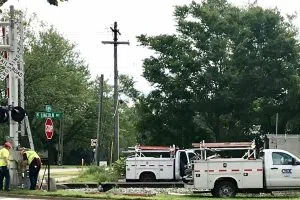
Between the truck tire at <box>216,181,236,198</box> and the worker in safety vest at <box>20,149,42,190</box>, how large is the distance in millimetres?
6629

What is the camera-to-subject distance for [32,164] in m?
21.6

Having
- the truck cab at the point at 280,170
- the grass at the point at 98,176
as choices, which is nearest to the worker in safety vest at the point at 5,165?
the truck cab at the point at 280,170

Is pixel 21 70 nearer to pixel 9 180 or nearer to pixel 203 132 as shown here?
pixel 9 180

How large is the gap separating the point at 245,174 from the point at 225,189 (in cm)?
93

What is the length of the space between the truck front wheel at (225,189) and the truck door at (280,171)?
1402mm

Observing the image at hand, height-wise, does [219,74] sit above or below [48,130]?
above

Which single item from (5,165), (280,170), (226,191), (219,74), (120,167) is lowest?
(226,191)

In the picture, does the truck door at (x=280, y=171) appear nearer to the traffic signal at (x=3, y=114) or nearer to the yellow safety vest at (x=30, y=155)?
the yellow safety vest at (x=30, y=155)

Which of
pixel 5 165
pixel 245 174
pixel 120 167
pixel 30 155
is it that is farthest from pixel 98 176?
pixel 245 174

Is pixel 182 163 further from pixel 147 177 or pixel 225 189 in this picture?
pixel 225 189

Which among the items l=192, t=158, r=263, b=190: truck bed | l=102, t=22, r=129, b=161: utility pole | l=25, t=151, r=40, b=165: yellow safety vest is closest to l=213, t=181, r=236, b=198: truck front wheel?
l=192, t=158, r=263, b=190: truck bed

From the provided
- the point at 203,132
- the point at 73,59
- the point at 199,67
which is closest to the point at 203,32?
the point at 199,67

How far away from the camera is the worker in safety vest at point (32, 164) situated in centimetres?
2167

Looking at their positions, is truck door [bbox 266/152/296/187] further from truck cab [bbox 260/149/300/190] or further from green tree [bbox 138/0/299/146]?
green tree [bbox 138/0/299/146]
